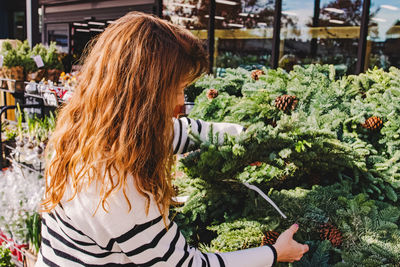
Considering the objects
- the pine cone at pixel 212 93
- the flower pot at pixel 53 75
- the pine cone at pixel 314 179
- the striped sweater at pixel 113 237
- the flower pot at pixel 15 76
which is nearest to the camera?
the striped sweater at pixel 113 237

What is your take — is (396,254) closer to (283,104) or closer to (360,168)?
(360,168)

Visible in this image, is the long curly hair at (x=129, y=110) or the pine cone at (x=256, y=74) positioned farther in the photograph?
the pine cone at (x=256, y=74)

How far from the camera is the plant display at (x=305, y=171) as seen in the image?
4.63 feet

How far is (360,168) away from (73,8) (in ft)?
25.9

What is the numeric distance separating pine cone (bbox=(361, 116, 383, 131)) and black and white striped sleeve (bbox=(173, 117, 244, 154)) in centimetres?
61

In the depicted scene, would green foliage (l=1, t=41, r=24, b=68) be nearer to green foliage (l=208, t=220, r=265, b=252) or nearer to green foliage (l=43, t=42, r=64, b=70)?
green foliage (l=43, t=42, r=64, b=70)

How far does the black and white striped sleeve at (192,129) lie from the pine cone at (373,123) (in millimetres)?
609

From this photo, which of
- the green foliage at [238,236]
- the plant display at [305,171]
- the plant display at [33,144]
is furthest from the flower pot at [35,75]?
the green foliage at [238,236]

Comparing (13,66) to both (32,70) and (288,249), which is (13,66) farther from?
(288,249)

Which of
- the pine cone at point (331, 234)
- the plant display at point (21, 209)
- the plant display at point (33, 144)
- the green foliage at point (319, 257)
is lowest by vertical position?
the plant display at point (21, 209)

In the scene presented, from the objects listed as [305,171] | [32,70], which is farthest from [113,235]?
[32,70]

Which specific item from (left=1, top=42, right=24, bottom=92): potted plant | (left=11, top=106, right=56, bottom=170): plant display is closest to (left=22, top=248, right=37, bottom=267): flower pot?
(left=11, top=106, right=56, bottom=170): plant display

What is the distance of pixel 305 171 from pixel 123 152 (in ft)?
2.87

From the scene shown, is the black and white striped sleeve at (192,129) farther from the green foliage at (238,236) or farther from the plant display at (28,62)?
the plant display at (28,62)
